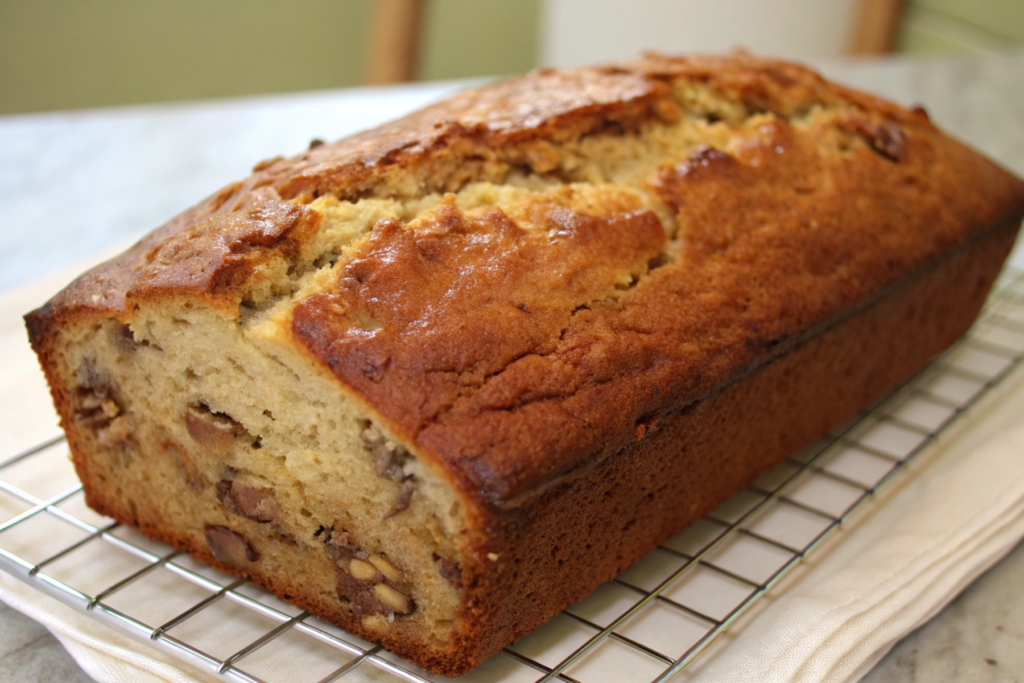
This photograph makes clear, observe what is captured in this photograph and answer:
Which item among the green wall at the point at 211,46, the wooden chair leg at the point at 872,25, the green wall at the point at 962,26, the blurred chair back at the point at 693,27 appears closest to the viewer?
the blurred chair back at the point at 693,27

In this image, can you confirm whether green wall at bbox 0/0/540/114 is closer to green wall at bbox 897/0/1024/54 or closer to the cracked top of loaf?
green wall at bbox 897/0/1024/54

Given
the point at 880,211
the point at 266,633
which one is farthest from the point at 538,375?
the point at 880,211

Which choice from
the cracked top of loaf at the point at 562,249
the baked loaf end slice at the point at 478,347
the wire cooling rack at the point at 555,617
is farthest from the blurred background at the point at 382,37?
the wire cooling rack at the point at 555,617

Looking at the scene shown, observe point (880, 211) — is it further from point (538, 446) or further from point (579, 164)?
point (538, 446)

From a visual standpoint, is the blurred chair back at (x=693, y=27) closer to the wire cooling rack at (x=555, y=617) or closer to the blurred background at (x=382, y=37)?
the blurred background at (x=382, y=37)

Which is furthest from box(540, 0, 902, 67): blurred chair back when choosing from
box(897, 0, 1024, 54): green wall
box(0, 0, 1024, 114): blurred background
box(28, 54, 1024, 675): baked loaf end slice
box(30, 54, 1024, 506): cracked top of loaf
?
box(28, 54, 1024, 675): baked loaf end slice
